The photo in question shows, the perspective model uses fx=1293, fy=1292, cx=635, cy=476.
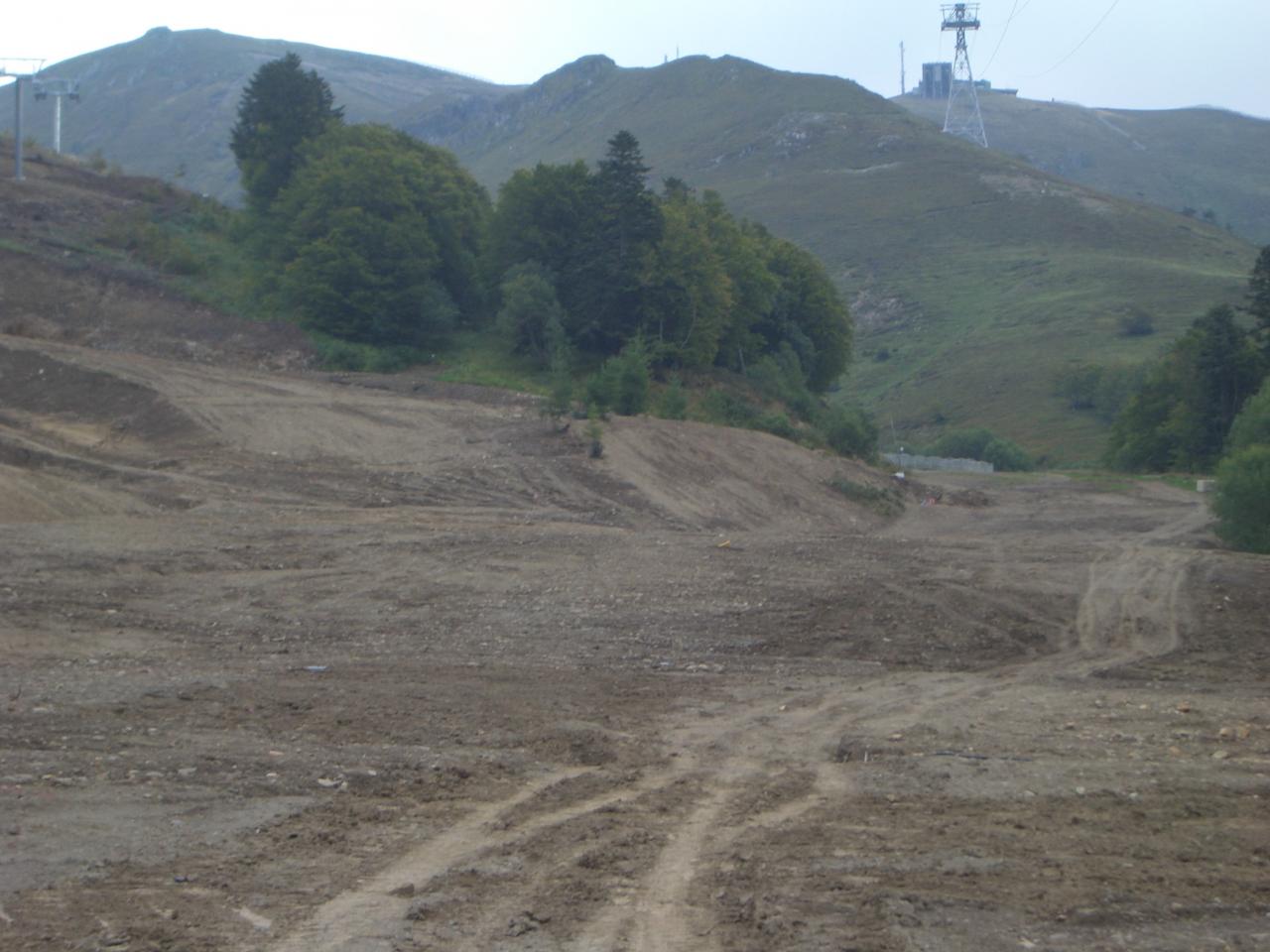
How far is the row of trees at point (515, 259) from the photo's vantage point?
126 ft

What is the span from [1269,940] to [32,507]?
1789 cm

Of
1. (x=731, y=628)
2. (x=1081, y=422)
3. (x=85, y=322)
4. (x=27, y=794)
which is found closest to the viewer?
(x=27, y=794)

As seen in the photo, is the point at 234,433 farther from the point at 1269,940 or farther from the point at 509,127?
the point at 509,127

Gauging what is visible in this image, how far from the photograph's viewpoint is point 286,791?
7809 millimetres

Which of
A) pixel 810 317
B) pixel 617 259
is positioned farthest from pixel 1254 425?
pixel 810 317

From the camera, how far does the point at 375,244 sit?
3900cm

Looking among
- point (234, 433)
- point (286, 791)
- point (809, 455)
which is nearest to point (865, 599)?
point (286, 791)

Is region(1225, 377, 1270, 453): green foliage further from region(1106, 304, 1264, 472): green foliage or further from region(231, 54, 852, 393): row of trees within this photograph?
region(231, 54, 852, 393): row of trees

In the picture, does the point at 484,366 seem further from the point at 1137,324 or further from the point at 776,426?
the point at 1137,324

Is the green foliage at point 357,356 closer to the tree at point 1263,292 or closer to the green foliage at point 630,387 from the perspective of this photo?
the green foliage at point 630,387

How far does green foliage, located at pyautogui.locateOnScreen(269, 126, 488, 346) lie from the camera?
38.2 meters

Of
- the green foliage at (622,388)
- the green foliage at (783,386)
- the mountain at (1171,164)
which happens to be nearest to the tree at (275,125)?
the green foliage at (783,386)

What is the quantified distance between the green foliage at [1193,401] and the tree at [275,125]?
33.5m

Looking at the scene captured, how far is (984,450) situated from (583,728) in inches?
2014
